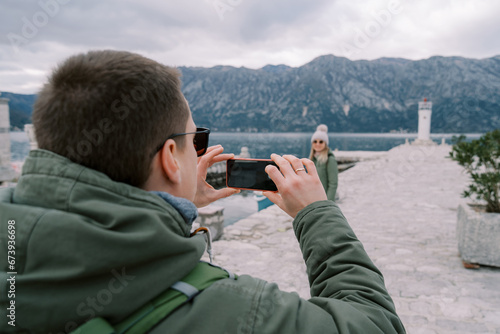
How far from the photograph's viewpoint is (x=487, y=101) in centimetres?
19088

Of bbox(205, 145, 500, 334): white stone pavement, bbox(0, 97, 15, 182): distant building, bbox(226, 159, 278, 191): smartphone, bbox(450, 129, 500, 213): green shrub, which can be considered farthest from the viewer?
bbox(0, 97, 15, 182): distant building

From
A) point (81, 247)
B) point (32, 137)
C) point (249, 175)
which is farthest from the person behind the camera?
point (249, 175)

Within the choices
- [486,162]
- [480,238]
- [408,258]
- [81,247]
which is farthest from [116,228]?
[486,162]

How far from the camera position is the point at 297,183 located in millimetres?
1234

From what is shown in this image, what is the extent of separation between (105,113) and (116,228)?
0.29 metres

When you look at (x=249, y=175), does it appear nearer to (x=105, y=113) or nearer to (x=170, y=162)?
(x=170, y=162)

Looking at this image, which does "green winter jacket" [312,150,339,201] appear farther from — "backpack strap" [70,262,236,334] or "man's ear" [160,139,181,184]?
"backpack strap" [70,262,236,334]

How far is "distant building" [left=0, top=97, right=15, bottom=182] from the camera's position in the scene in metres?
11.0

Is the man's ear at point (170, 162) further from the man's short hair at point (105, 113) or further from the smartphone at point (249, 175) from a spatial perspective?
the smartphone at point (249, 175)

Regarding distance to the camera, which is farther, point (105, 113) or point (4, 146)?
point (4, 146)

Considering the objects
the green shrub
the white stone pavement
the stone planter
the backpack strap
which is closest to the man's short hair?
the backpack strap

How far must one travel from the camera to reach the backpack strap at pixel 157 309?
2.28 feet

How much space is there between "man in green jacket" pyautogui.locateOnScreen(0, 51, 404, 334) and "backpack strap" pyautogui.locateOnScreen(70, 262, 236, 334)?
0.02 m

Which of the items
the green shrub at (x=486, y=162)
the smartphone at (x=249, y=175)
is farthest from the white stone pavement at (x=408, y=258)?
the smartphone at (x=249, y=175)
